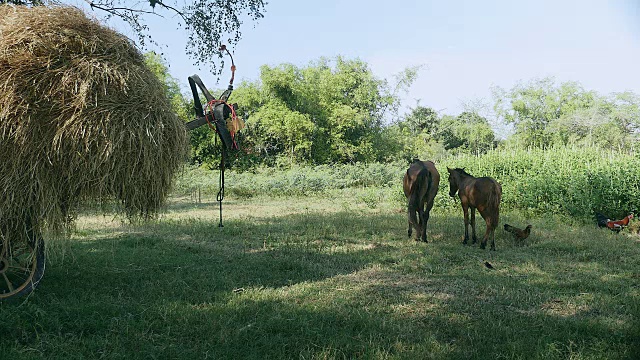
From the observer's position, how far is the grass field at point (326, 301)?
3662 mm

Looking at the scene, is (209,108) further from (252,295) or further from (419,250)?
(419,250)

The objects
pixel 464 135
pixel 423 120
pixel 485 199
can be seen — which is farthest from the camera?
pixel 464 135

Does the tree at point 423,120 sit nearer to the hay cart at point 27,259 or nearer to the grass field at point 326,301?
the grass field at point 326,301

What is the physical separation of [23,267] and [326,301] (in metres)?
3.04

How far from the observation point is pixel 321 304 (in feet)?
15.6

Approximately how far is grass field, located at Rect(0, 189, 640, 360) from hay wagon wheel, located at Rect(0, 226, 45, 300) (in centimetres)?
21

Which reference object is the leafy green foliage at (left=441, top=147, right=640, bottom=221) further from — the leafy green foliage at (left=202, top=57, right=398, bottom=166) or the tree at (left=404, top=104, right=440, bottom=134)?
the tree at (left=404, top=104, right=440, bottom=134)

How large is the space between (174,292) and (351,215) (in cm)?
796

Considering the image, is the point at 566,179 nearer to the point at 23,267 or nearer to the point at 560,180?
the point at 560,180

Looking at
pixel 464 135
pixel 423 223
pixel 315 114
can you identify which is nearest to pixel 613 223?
pixel 423 223

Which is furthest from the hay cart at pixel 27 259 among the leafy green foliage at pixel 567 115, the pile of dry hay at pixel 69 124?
the leafy green foliage at pixel 567 115

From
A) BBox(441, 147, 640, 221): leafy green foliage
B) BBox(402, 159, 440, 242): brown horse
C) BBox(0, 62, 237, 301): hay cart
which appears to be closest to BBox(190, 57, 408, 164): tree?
BBox(441, 147, 640, 221): leafy green foliage

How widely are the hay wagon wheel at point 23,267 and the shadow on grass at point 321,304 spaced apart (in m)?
0.16

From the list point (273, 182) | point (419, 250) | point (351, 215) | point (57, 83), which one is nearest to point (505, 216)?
point (351, 215)
